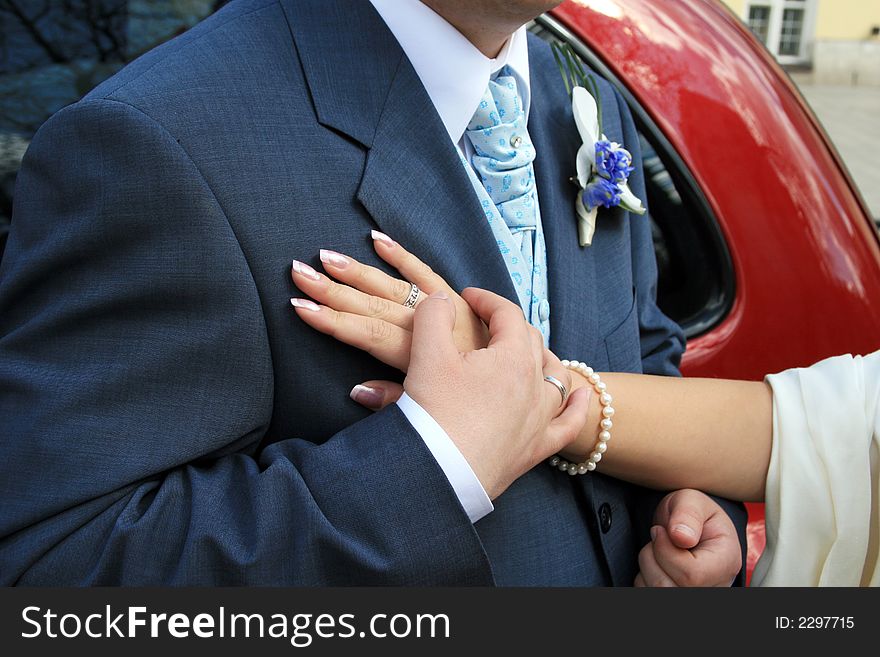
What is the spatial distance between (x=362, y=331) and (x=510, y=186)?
16.1 inches

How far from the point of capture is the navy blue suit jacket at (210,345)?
3.85 ft

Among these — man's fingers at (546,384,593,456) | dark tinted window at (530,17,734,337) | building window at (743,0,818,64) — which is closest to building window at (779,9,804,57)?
building window at (743,0,818,64)

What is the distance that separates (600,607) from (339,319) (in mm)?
545

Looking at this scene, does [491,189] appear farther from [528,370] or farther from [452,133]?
[528,370]

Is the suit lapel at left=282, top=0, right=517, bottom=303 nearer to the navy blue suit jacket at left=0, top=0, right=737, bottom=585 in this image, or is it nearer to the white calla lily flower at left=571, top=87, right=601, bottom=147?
the navy blue suit jacket at left=0, top=0, right=737, bottom=585

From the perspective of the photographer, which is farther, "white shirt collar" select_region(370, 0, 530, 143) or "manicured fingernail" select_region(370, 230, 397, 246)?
"white shirt collar" select_region(370, 0, 530, 143)

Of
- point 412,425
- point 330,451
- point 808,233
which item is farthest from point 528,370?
point 808,233

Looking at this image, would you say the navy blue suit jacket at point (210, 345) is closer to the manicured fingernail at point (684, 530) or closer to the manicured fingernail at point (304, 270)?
the manicured fingernail at point (304, 270)

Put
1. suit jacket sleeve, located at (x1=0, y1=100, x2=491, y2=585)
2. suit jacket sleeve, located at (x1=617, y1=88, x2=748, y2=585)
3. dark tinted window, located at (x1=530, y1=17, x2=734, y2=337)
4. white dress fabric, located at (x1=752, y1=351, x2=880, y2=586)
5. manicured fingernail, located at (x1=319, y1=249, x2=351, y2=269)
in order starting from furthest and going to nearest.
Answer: dark tinted window, located at (x1=530, y1=17, x2=734, y2=337) → suit jacket sleeve, located at (x1=617, y1=88, x2=748, y2=585) → white dress fabric, located at (x1=752, y1=351, x2=880, y2=586) → manicured fingernail, located at (x1=319, y1=249, x2=351, y2=269) → suit jacket sleeve, located at (x1=0, y1=100, x2=491, y2=585)

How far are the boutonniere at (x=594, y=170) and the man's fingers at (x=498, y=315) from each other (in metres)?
0.34

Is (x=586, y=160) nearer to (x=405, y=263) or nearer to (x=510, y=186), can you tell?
(x=510, y=186)

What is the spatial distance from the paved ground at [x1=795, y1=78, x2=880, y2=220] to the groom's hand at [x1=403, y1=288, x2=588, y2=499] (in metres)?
8.23

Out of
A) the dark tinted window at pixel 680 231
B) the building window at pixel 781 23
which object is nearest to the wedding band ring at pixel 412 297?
the dark tinted window at pixel 680 231

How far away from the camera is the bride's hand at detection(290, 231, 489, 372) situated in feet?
Result: 4.16
